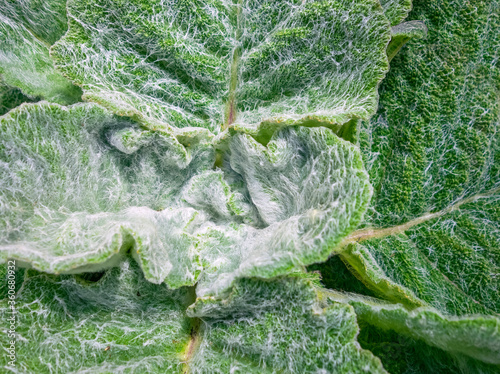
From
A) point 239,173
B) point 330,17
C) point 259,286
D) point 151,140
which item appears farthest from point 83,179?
point 330,17

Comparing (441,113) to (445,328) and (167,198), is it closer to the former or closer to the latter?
(445,328)

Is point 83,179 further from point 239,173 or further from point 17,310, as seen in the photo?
point 239,173

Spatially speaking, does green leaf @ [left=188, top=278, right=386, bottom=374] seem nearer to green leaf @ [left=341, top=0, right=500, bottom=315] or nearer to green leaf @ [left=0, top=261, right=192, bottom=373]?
green leaf @ [left=0, top=261, right=192, bottom=373]

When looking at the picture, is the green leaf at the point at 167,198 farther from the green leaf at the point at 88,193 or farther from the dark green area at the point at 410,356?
the dark green area at the point at 410,356

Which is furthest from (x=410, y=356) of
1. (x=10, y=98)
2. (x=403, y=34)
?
(x=10, y=98)

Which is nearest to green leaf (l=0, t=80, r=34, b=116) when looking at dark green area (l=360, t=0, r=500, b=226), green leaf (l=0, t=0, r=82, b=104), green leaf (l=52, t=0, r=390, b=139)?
green leaf (l=0, t=0, r=82, b=104)

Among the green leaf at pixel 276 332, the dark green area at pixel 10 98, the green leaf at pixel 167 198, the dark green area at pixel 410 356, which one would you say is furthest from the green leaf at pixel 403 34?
the dark green area at pixel 10 98
